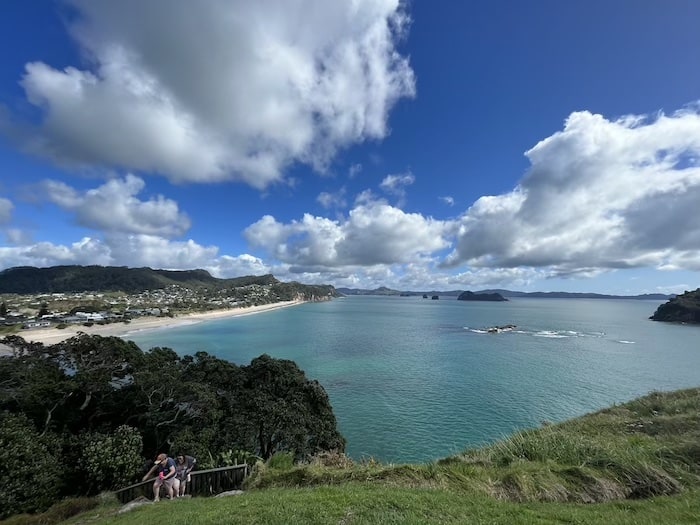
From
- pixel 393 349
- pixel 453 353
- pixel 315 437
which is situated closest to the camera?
pixel 315 437

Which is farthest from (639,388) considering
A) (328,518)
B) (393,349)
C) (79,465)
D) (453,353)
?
(79,465)

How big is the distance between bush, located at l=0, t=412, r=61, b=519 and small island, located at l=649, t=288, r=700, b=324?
158524mm

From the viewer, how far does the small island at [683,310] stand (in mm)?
116000

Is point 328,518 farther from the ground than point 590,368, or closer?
farther from the ground

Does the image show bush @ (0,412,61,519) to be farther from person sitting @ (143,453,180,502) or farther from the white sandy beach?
the white sandy beach

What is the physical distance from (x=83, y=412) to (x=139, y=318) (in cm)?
11518

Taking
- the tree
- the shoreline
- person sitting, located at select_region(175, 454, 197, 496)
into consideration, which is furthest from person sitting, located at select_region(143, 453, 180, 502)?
the shoreline

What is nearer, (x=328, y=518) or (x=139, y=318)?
(x=328, y=518)

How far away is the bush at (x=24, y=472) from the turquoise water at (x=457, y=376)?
15.6 metres

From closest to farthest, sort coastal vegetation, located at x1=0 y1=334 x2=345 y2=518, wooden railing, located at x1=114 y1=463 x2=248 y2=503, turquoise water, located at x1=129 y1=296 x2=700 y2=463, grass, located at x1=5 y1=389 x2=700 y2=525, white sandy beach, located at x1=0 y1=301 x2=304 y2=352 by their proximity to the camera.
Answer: grass, located at x1=5 y1=389 x2=700 y2=525 < wooden railing, located at x1=114 y1=463 x2=248 y2=503 < coastal vegetation, located at x1=0 y1=334 x2=345 y2=518 < turquoise water, located at x1=129 y1=296 x2=700 y2=463 < white sandy beach, located at x1=0 y1=301 x2=304 y2=352

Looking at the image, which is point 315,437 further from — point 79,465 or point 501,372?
point 501,372

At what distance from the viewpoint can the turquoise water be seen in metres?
26.6

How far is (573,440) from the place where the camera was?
37.1 feet

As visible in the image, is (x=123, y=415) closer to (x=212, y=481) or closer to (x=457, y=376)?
(x=212, y=481)
